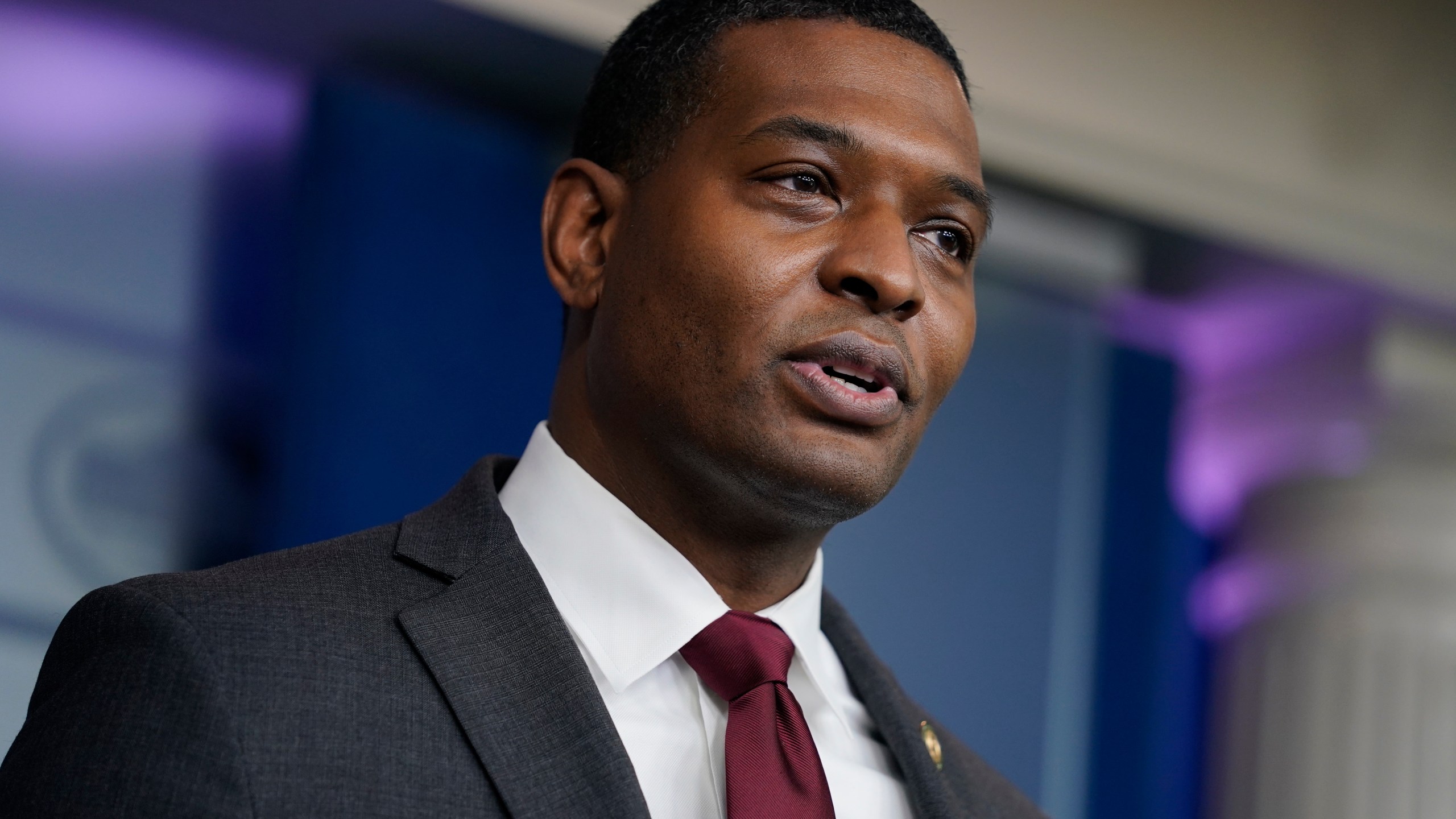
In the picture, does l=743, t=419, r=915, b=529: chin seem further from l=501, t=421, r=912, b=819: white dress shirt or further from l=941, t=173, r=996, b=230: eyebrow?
l=941, t=173, r=996, b=230: eyebrow

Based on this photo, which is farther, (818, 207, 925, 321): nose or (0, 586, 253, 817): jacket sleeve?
(818, 207, 925, 321): nose

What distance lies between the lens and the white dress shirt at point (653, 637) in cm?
149

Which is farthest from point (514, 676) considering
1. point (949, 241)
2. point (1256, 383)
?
point (1256, 383)

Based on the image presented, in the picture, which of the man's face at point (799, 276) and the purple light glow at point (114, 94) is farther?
the purple light glow at point (114, 94)

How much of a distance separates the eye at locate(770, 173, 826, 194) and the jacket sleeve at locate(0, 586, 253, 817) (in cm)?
72

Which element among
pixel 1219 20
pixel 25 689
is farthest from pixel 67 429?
pixel 1219 20

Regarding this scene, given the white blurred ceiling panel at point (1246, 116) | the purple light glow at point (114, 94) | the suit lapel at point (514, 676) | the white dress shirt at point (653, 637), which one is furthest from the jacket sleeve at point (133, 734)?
the white blurred ceiling panel at point (1246, 116)

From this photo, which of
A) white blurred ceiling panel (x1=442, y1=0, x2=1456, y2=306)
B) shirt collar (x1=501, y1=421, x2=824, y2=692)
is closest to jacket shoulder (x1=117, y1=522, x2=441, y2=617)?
shirt collar (x1=501, y1=421, x2=824, y2=692)

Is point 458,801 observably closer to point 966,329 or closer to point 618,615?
point 618,615

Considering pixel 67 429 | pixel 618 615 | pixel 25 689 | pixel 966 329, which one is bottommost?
pixel 25 689

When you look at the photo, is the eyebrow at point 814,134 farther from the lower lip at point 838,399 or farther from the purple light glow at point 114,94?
the purple light glow at point 114,94

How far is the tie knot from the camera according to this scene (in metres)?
1.55

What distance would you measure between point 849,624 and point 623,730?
1.62ft

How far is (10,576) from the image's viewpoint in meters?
2.30
